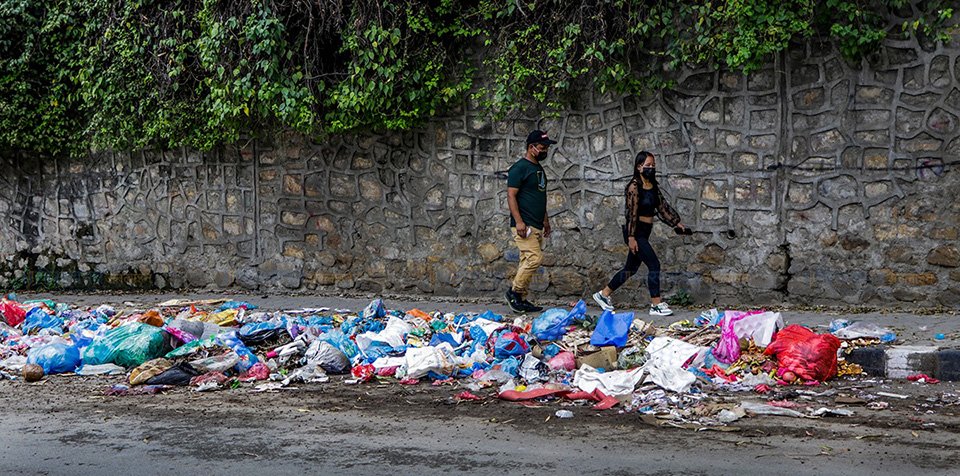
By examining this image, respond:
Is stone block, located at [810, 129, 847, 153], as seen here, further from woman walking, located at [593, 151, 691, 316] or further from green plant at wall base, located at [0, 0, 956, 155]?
woman walking, located at [593, 151, 691, 316]

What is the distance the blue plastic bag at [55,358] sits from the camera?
864cm

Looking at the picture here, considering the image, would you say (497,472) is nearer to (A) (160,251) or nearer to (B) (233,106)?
(B) (233,106)

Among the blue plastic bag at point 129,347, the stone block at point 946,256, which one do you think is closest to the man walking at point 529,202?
the blue plastic bag at point 129,347

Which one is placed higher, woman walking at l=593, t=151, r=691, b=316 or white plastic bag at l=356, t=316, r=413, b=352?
woman walking at l=593, t=151, r=691, b=316

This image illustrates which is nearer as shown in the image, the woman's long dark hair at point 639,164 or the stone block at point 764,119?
the woman's long dark hair at point 639,164

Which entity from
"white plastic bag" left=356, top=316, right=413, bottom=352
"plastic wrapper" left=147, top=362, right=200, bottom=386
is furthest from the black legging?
"plastic wrapper" left=147, top=362, right=200, bottom=386

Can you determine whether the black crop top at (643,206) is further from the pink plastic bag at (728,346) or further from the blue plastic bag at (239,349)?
the blue plastic bag at (239,349)

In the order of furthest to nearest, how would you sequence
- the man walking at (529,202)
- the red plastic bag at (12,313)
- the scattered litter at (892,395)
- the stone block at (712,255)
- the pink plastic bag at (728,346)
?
the red plastic bag at (12,313)
the stone block at (712,255)
the man walking at (529,202)
the pink plastic bag at (728,346)
the scattered litter at (892,395)

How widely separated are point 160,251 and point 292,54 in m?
3.65

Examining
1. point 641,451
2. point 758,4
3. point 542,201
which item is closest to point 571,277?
point 542,201

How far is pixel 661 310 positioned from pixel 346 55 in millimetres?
5019

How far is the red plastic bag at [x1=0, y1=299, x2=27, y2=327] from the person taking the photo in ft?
35.3

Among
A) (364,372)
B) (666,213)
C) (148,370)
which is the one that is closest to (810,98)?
(666,213)

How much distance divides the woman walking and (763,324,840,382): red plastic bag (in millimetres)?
2292
